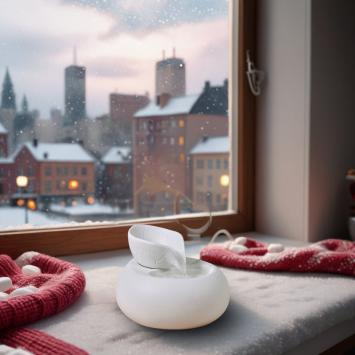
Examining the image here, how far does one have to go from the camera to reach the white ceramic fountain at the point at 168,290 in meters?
0.60

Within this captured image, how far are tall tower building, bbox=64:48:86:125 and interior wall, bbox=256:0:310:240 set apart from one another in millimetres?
592

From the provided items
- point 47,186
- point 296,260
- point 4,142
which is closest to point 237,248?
point 296,260

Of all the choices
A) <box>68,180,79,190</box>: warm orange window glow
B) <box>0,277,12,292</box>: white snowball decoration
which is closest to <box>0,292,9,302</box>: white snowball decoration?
<box>0,277,12,292</box>: white snowball decoration

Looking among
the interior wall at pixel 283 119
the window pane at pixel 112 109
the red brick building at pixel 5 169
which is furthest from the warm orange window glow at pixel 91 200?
the interior wall at pixel 283 119

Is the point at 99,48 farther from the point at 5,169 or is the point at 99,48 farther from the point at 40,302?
the point at 40,302

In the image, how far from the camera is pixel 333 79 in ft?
4.54

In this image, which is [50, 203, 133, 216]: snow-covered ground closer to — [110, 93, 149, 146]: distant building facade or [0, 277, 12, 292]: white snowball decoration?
[110, 93, 149, 146]: distant building facade


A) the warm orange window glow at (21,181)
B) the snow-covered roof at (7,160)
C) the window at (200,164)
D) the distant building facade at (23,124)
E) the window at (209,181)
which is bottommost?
the window at (209,181)

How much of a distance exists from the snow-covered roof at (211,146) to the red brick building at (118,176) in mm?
236

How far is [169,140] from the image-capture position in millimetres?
1377

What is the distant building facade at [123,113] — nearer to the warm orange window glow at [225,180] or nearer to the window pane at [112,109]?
the window pane at [112,109]

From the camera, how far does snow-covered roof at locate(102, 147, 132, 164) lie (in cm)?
123

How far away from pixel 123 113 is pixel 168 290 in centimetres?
74

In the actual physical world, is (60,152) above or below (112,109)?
below
